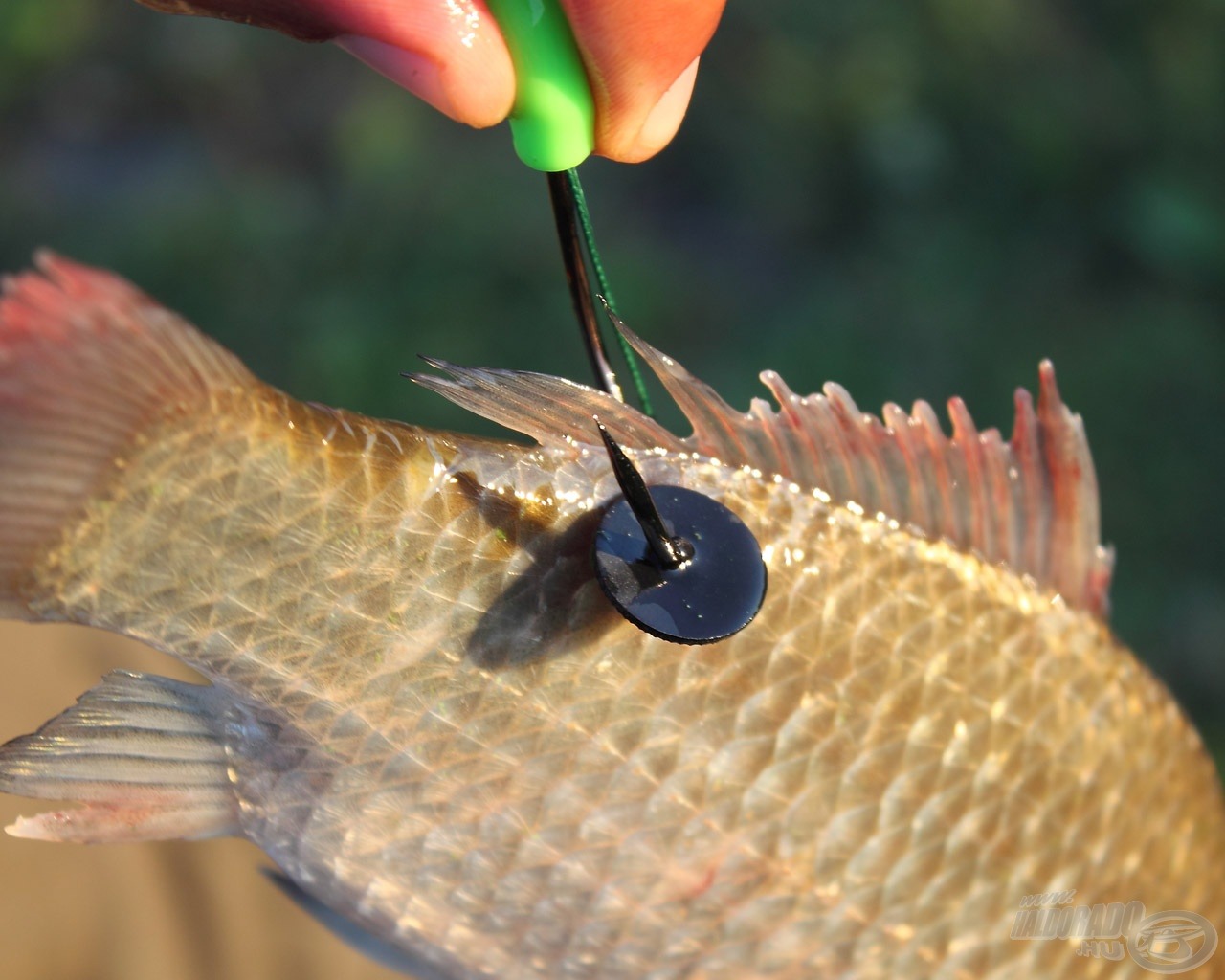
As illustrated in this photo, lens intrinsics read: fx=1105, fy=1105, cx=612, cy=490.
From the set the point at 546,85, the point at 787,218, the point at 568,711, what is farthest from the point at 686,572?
the point at 787,218

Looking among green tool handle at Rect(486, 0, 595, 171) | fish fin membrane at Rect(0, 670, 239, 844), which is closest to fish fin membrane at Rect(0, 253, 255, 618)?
fish fin membrane at Rect(0, 670, 239, 844)

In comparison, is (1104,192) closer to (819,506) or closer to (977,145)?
(977,145)

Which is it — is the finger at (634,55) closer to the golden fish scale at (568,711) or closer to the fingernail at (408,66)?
the fingernail at (408,66)

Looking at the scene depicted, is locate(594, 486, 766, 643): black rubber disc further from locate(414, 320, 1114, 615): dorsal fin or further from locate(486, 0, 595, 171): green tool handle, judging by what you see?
locate(486, 0, 595, 171): green tool handle

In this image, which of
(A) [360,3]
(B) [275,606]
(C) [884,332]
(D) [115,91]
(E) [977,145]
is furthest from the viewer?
(D) [115,91]

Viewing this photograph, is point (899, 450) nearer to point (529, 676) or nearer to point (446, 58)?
point (529, 676)

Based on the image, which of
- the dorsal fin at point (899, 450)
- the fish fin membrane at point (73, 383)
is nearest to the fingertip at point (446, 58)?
the dorsal fin at point (899, 450)

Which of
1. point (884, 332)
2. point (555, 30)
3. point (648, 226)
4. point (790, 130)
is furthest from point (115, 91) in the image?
point (555, 30)
